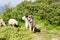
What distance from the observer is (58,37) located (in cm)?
990

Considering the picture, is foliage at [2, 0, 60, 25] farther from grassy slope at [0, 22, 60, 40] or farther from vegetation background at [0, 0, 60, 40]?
grassy slope at [0, 22, 60, 40]

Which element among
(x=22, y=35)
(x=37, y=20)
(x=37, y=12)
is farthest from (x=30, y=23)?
(x=37, y=12)

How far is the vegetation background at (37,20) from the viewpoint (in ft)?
32.7

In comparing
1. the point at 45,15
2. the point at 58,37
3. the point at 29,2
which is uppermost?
the point at 29,2

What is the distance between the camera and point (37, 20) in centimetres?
1382

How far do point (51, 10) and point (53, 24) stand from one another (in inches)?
53.6

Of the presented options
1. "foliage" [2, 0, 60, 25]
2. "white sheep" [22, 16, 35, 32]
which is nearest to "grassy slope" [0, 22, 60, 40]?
"white sheep" [22, 16, 35, 32]

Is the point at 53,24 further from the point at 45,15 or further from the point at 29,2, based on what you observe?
the point at 29,2

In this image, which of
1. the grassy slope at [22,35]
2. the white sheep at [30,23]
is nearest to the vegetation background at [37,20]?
the grassy slope at [22,35]

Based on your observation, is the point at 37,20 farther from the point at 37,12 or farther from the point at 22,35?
the point at 22,35

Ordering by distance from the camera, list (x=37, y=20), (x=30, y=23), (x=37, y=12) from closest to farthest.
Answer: (x=30, y=23) < (x=37, y=20) < (x=37, y=12)

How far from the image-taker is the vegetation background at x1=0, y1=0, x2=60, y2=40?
9.98m

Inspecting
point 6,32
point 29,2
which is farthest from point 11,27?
point 29,2

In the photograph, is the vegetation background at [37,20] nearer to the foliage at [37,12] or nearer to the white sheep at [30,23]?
the foliage at [37,12]
